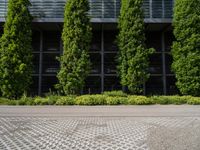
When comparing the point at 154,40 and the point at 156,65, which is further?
the point at 154,40

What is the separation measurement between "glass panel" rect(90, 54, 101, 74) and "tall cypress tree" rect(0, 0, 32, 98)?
7075mm

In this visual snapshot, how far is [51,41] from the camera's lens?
26.2 metres

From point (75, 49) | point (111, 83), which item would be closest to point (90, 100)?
point (75, 49)

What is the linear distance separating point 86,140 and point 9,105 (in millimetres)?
10911

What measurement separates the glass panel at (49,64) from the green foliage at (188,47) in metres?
11.2

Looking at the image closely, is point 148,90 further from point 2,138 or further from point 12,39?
point 2,138

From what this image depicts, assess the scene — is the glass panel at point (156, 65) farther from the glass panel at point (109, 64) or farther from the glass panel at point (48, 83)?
the glass panel at point (48, 83)

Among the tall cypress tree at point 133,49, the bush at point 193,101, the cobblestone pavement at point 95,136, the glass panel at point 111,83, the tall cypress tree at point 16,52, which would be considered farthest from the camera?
the glass panel at point 111,83

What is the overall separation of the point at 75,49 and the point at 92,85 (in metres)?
6.13

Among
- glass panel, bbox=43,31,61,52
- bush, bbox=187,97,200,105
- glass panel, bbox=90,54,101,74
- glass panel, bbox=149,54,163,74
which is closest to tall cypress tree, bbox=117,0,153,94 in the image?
bush, bbox=187,97,200,105

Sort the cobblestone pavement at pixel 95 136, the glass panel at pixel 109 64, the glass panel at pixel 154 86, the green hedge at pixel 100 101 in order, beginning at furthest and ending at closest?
the glass panel at pixel 109 64, the glass panel at pixel 154 86, the green hedge at pixel 100 101, the cobblestone pavement at pixel 95 136

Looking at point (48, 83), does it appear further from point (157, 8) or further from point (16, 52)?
point (157, 8)

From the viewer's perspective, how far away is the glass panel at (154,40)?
26172 mm

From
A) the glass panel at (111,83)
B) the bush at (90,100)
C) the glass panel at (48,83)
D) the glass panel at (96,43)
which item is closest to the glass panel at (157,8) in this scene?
the glass panel at (96,43)
